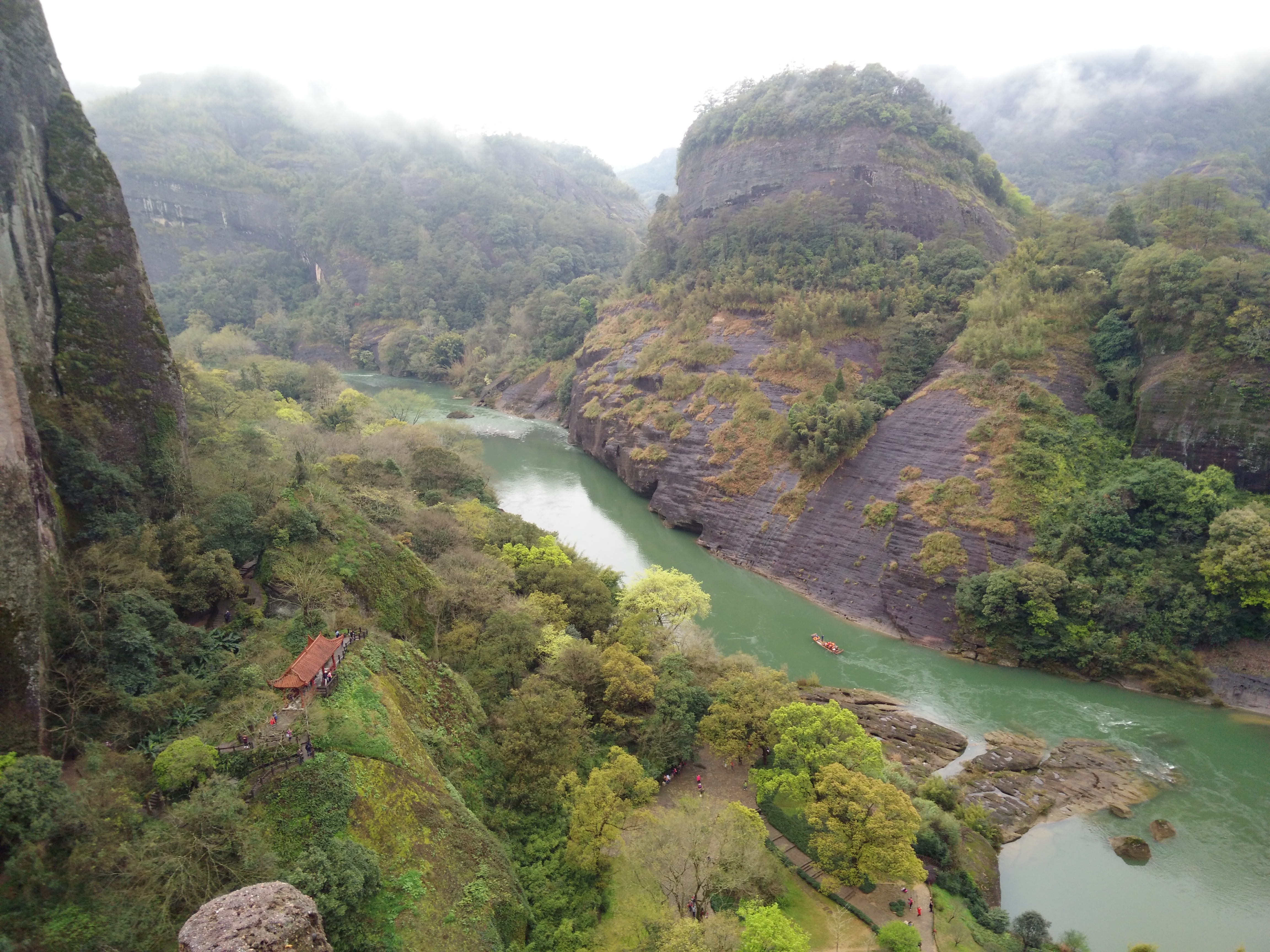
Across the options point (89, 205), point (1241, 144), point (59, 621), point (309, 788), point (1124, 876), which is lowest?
point (1124, 876)

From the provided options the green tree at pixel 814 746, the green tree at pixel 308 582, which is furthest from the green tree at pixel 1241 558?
the green tree at pixel 308 582

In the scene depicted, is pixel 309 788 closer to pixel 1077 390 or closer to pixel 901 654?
pixel 901 654

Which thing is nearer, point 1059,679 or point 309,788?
point 309,788

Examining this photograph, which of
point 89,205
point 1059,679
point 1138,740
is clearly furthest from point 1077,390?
point 89,205

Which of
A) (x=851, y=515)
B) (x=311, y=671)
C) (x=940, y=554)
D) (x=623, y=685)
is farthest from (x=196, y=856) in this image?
(x=851, y=515)

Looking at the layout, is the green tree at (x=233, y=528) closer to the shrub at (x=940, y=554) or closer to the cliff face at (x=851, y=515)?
the cliff face at (x=851, y=515)

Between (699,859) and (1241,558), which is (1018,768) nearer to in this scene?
(1241,558)
